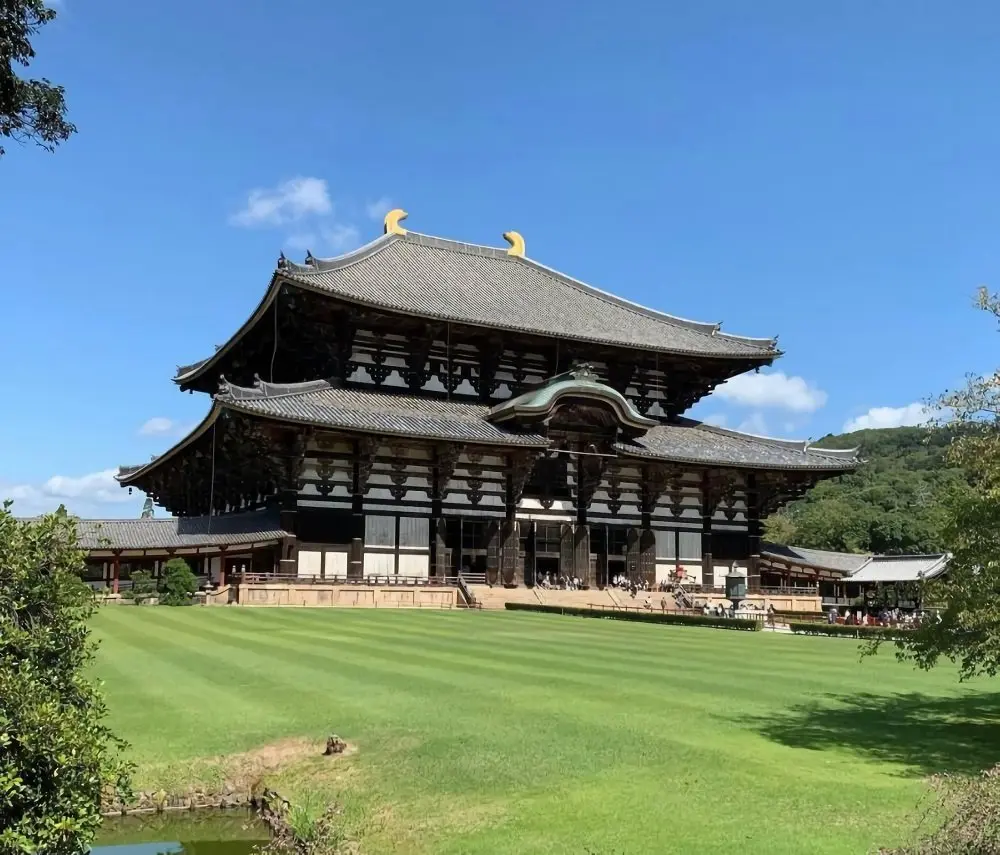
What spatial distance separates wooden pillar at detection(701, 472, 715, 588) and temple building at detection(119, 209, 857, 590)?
4.1 inches

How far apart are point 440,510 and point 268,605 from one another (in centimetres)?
976

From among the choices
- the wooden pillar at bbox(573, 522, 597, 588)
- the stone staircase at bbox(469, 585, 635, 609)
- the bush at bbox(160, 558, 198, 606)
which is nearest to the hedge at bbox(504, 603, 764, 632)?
the stone staircase at bbox(469, 585, 635, 609)

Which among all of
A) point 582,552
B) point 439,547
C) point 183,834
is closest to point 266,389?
point 439,547

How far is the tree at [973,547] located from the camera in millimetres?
10711

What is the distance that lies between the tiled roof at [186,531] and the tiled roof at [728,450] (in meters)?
16.8

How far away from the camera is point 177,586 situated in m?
32.2

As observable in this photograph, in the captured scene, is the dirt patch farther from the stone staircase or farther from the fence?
the stone staircase

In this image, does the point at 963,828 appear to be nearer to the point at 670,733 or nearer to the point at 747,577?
the point at 670,733

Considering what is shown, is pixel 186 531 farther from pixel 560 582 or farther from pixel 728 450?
pixel 728 450

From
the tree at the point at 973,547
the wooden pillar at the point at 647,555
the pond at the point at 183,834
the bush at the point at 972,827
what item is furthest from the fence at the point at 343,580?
the bush at the point at 972,827

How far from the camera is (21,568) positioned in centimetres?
612

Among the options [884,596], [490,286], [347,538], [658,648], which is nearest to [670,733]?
[658,648]

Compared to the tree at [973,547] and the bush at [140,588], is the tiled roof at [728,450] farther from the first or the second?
the tree at [973,547]

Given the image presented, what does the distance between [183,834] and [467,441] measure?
27812 millimetres
